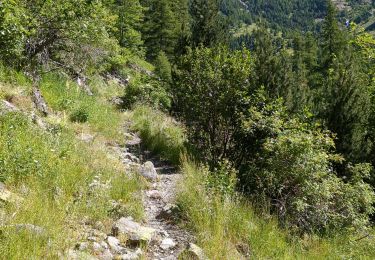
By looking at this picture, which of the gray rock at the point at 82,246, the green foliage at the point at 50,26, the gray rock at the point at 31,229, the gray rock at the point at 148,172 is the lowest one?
the gray rock at the point at 148,172

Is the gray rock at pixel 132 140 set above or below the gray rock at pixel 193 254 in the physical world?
below

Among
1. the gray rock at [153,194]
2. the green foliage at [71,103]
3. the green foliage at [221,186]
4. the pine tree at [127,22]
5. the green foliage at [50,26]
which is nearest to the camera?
the green foliage at [221,186]

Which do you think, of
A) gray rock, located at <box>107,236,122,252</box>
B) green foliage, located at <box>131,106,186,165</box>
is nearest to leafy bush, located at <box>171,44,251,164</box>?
green foliage, located at <box>131,106,186,165</box>

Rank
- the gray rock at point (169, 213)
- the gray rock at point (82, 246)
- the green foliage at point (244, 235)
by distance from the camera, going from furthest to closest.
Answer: the gray rock at point (169, 213), the green foliage at point (244, 235), the gray rock at point (82, 246)

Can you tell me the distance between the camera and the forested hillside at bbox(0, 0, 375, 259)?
4246 mm

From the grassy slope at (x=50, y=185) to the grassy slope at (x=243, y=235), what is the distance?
2.73ft

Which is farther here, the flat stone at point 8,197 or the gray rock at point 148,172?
the gray rock at point 148,172

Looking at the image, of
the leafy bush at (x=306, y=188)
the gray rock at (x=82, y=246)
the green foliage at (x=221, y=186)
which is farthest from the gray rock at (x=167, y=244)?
the leafy bush at (x=306, y=188)

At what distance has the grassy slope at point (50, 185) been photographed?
335cm

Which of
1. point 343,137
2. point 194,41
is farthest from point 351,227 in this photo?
point 194,41

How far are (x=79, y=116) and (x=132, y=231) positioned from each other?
6197mm

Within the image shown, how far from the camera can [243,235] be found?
4.86 meters

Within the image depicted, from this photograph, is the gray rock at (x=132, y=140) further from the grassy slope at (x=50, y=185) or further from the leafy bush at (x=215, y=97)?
the grassy slope at (x=50, y=185)

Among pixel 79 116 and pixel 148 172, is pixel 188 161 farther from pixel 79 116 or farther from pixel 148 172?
pixel 79 116
